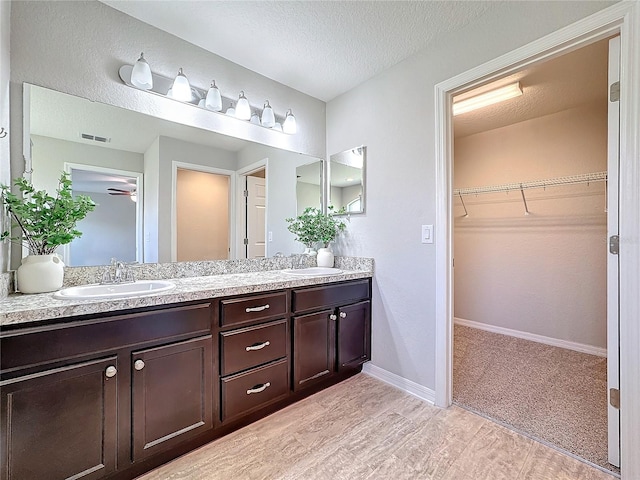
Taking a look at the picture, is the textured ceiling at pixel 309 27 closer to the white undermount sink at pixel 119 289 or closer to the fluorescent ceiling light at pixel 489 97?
the fluorescent ceiling light at pixel 489 97

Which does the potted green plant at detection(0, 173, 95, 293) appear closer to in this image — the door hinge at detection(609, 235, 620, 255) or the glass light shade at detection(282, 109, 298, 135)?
the glass light shade at detection(282, 109, 298, 135)

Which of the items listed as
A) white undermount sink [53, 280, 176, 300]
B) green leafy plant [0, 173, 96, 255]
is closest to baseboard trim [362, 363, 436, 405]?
white undermount sink [53, 280, 176, 300]

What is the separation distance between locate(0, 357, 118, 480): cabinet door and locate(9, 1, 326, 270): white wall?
72 centimetres

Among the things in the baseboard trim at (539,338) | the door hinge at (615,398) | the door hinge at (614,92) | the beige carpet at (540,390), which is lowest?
the beige carpet at (540,390)

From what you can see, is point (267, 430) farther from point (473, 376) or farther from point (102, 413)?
point (473, 376)

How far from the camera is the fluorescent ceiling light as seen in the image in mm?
2309

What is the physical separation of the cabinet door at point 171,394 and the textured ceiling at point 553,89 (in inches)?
95.0

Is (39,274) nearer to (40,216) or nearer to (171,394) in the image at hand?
(40,216)

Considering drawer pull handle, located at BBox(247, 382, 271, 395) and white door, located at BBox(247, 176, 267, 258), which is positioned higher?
white door, located at BBox(247, 176, 267, 258)

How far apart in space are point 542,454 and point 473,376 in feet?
2.67

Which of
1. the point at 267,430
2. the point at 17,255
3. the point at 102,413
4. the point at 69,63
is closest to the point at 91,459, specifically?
the point at 102,413

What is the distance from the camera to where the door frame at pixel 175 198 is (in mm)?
1902

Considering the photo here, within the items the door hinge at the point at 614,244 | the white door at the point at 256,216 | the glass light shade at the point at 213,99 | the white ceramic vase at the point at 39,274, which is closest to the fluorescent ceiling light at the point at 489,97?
the door hinge at the point at 614,244

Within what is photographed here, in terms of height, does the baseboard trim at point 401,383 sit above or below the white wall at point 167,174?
below
